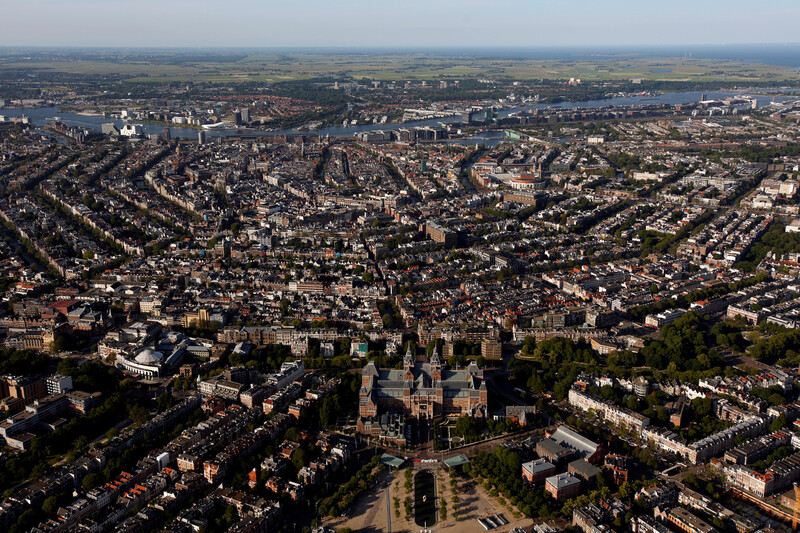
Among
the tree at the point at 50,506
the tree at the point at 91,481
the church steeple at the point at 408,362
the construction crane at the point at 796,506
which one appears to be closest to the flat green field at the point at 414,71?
the church steeple at the point at 408,362

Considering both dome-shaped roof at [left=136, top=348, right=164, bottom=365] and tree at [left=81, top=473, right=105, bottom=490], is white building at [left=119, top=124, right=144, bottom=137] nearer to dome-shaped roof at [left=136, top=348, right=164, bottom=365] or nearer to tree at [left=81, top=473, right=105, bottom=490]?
dome-shaped roof at [left=136, top=348, right=164, bottom=365]

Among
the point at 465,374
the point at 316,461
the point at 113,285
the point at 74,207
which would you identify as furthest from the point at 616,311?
the point at 74,207

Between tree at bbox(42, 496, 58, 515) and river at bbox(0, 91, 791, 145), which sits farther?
river at bbox(0, 91, 791, 145)

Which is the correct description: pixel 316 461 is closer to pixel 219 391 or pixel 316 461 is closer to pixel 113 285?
pixel 219 391

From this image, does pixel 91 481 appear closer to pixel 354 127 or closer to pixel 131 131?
pixel 131 131

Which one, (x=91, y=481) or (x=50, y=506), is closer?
(x=50, y=506)

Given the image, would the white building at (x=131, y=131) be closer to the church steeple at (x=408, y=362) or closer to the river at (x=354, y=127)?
the river at (x=354, y=127)

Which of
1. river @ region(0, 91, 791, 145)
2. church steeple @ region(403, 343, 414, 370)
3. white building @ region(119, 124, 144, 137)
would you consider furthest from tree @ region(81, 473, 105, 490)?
white building @ region(119, 124, 144, 137)

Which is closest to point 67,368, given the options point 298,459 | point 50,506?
point 50,506
